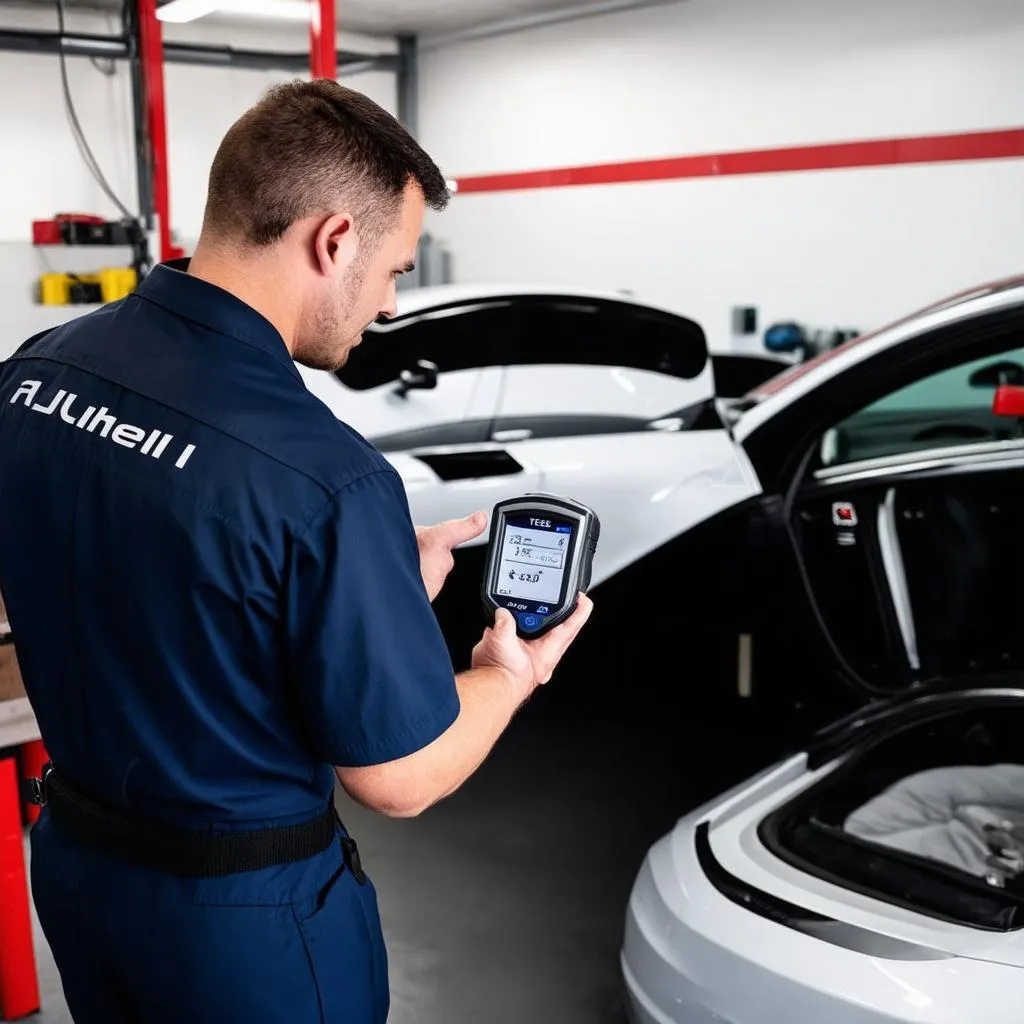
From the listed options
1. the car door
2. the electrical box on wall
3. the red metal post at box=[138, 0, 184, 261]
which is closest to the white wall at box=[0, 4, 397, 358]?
the red metal post at box=[138, 0, 184, 261]

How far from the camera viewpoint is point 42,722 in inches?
54.0

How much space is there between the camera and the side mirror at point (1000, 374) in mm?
5172

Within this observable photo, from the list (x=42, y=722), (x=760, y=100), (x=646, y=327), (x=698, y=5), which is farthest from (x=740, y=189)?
(x=42, y=722)

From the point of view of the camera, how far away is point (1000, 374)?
546 cm

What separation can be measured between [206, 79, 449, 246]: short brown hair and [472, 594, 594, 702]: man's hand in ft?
1.59

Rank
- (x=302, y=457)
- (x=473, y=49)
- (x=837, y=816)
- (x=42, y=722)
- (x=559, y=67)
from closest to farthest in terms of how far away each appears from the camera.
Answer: (x=302, y=457) → (x=42, y=722) → (x=837, y=816) → (x=559, y=67) → (x=473, y=49)

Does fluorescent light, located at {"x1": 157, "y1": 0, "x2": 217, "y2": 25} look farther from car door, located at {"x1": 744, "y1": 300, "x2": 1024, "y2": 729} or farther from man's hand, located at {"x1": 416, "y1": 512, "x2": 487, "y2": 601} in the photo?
man's hand, located at {"x1": 416, "y1": 512, "x2": 487, "y2": 601}

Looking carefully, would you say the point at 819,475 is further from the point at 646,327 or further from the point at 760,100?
the point at 760,100

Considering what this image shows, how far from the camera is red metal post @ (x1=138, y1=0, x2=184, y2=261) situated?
7.87m

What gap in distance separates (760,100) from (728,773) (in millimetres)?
5929

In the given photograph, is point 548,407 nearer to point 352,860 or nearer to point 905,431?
point 905,431

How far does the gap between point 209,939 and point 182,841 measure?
11cm

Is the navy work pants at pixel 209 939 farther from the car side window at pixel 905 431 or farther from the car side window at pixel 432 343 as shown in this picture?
the car side window at pixel 905 431

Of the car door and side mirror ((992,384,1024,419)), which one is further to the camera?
the car door
